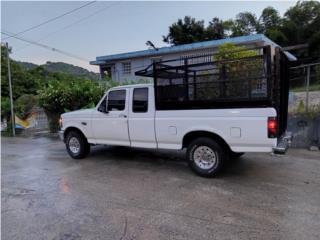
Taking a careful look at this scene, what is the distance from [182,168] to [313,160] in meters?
3.46

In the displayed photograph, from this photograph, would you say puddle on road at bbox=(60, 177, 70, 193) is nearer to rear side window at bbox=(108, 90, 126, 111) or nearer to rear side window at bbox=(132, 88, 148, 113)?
rear side window at bbox=(108, 90, 126, 111)

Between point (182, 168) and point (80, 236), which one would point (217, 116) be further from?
point (80, 236)

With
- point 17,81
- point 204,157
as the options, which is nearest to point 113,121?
point 204,157

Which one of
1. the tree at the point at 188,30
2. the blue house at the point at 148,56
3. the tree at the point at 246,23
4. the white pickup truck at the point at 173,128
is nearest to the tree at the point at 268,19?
the tree at the point at 246,23

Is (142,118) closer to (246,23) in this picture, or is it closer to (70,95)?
(70,95)

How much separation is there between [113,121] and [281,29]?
1401 inches

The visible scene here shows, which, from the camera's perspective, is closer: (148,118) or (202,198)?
(202,198)

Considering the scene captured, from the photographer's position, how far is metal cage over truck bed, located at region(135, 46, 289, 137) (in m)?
4.54

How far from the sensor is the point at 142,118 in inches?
227

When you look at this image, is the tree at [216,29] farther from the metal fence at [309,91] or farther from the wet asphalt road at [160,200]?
the wet asphalt road at [160,200]

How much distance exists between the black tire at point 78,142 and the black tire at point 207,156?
10.7 feet

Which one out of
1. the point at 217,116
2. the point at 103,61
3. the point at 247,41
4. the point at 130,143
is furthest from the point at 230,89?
the point at 103,61

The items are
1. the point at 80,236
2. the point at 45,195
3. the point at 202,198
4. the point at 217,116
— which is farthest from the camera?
the point at 217,116

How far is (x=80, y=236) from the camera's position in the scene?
10.0 ft
